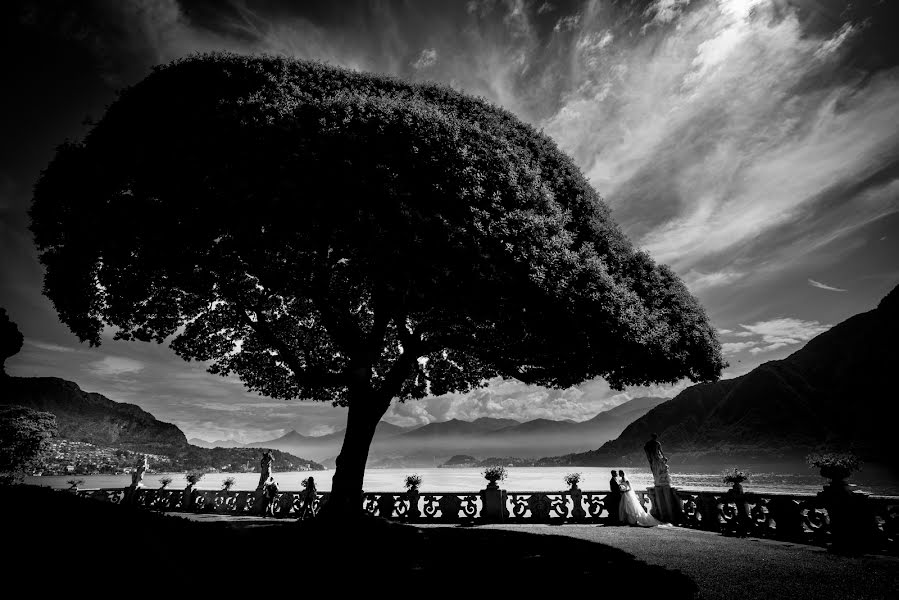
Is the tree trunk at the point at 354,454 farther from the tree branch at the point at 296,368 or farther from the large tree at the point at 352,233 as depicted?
the tree branch at the point at 296,368

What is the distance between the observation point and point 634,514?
14.8 metres

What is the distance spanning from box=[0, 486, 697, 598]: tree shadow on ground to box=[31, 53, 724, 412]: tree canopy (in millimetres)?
4350

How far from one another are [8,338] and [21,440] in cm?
598

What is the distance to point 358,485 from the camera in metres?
11.7

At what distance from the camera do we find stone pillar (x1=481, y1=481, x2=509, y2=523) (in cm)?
1634

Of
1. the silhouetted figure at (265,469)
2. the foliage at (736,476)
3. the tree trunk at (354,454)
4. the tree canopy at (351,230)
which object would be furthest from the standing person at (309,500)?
the foliage at (736,476)

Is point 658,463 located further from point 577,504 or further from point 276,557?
point 276,557

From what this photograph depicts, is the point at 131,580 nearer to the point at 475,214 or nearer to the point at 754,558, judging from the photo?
the point at 475,214

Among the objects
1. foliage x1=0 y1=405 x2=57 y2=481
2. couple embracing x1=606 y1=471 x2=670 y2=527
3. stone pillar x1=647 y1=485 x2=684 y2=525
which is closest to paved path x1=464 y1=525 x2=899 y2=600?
couple embracing x1=606 y1=471 x2=670 y2=527

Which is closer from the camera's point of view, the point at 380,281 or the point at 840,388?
the point at 380,281

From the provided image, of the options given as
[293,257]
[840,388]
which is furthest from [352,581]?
[840,388]

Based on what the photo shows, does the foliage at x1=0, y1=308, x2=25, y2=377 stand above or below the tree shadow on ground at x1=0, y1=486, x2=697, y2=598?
above

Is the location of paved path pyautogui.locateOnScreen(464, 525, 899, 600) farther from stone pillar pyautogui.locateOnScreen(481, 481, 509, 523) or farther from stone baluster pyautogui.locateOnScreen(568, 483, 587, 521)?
stone pillar pyautogui.locateOnScreen(481, 481, 509, 523)

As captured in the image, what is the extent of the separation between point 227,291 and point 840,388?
26983 centimetres
